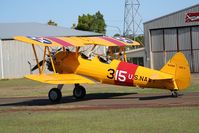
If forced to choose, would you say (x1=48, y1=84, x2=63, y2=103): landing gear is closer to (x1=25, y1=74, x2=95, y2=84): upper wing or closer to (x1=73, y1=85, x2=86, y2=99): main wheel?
(x1=25, y1=74, x2=95, y2=84): upper wing

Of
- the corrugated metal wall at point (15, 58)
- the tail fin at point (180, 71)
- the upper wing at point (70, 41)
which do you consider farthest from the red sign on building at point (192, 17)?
the tail fin at point (180, 71)

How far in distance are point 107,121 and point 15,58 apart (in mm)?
42567

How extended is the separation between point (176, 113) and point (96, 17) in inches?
3913

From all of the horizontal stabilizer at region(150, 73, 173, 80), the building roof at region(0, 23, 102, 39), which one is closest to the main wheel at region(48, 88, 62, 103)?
the horizontal stabilizer at region(150, 73, 173, 80)

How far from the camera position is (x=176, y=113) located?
13.8 meters

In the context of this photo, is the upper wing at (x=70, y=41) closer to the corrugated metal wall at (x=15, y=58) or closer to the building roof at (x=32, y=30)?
the corrugated metal wall at (x=15, y=58)

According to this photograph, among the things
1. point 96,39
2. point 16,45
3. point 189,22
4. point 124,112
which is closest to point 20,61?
point 16,45

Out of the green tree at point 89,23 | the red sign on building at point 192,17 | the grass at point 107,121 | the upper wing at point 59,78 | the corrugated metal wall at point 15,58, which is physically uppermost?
the green tree at point 89,23

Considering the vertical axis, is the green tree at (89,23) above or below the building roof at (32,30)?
above

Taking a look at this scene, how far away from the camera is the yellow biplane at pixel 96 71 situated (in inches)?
735

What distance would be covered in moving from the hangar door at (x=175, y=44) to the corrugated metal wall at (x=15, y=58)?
13.9 metres

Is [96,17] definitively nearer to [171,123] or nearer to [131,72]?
[131,72]

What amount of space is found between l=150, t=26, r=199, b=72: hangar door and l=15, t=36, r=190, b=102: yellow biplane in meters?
26.2

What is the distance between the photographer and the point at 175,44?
49406mm
